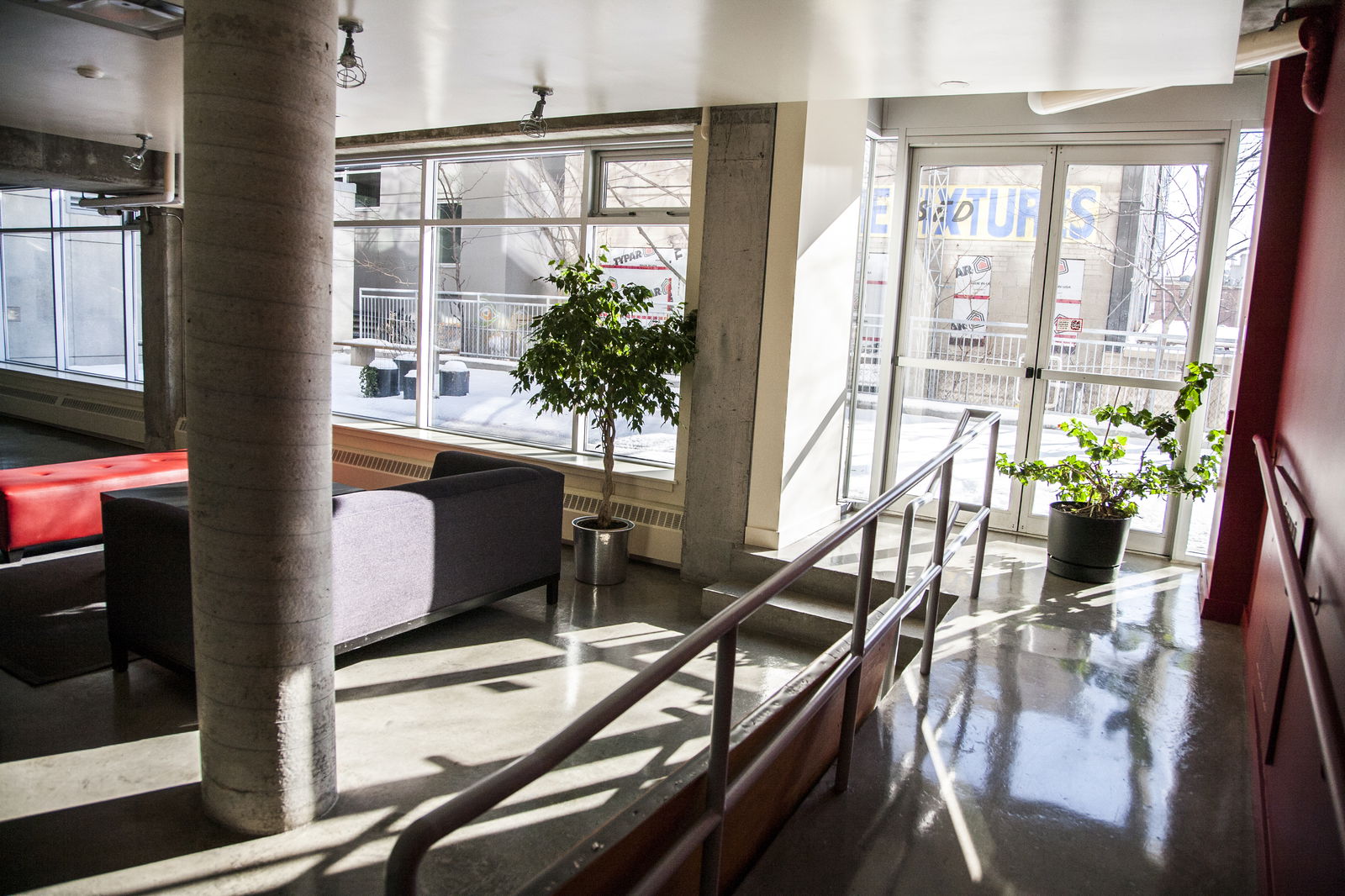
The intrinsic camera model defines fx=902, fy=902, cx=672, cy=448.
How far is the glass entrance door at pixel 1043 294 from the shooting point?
5648 millimetres

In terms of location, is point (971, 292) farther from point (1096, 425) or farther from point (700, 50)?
point (700, 50)

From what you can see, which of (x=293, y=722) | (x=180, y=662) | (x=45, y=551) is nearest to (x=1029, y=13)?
(x=293, y=722)

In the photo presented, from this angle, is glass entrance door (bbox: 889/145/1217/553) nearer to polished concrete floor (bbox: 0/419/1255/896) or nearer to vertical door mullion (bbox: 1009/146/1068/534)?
vertical door mullion (bbox: 1009/146/1068/534)

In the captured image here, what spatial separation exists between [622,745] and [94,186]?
24.6 feet

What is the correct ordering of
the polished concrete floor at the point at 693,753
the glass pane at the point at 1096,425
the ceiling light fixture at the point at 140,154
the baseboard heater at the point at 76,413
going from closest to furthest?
the polished concrete floor at the point at 693,753 → the glass pane at the point at 1096,425 → the ceiling light fixture at the point at 140,154 → the baseboard heater at the point at 76,413

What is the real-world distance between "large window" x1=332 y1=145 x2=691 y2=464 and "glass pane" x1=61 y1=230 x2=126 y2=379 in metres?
3.66

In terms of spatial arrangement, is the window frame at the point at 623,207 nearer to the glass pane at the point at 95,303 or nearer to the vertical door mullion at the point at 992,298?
the vertical door mullion at the point at 992,298

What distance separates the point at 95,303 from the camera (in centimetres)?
1008

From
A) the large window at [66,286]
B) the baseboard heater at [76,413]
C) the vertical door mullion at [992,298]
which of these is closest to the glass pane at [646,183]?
the vertical door mullion at [992,298]

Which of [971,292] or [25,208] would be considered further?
[25,208]

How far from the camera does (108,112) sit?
243 inches

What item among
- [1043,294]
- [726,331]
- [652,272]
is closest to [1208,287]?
[1043,294]

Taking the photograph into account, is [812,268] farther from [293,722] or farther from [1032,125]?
[293,722]

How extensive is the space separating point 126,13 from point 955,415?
523cm
